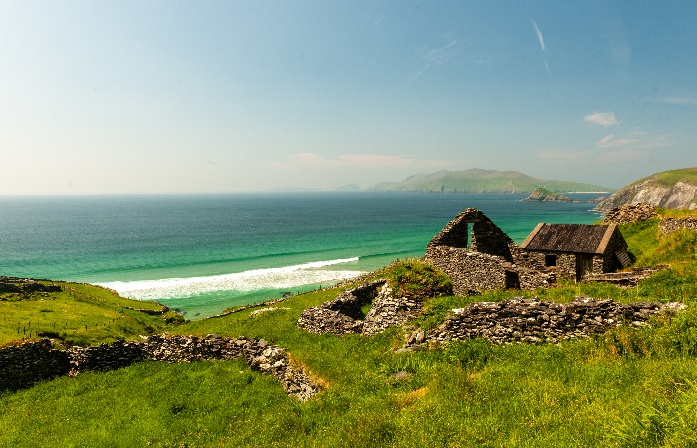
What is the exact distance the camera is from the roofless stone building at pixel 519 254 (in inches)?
874

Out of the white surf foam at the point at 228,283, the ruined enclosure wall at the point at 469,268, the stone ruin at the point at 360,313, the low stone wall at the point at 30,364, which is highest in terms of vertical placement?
the ruined enclosure wall at the point at 469,268

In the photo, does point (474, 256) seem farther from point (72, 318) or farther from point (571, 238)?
point (72, 318)

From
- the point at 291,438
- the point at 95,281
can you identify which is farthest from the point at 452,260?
the point at 95,281

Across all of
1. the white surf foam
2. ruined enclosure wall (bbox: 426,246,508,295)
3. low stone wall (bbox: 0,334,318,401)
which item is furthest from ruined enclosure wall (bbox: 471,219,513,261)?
the white surf foam

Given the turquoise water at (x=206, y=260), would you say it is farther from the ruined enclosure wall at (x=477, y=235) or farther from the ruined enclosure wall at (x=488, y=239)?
the ruined enclosure wall at (x=488, y=239)

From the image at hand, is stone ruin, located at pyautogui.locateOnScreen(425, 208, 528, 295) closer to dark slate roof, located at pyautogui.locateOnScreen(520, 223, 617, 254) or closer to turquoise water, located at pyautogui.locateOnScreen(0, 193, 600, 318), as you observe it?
dark slate roof, located at pyautogui.locateOnScreen(520, 223, 617, 254)

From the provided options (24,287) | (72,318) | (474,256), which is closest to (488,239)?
(474,256)

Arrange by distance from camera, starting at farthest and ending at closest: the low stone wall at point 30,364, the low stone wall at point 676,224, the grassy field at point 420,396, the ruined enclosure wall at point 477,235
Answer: the ruined enclosure wall at point 477,235, the low stone wall at point 676,224, the low stone wall at point 30,364, the grassy field at point 420,396

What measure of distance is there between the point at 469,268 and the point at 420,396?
52.7 ft

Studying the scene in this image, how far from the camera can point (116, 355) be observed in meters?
21.3

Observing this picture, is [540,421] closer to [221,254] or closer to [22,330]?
[22,330]

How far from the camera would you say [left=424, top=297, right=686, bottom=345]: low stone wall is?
1051cm

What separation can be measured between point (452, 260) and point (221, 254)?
266 feet

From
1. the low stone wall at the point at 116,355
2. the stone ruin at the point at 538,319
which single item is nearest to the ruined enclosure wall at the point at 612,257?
the stone ruin at the point at 538,319
